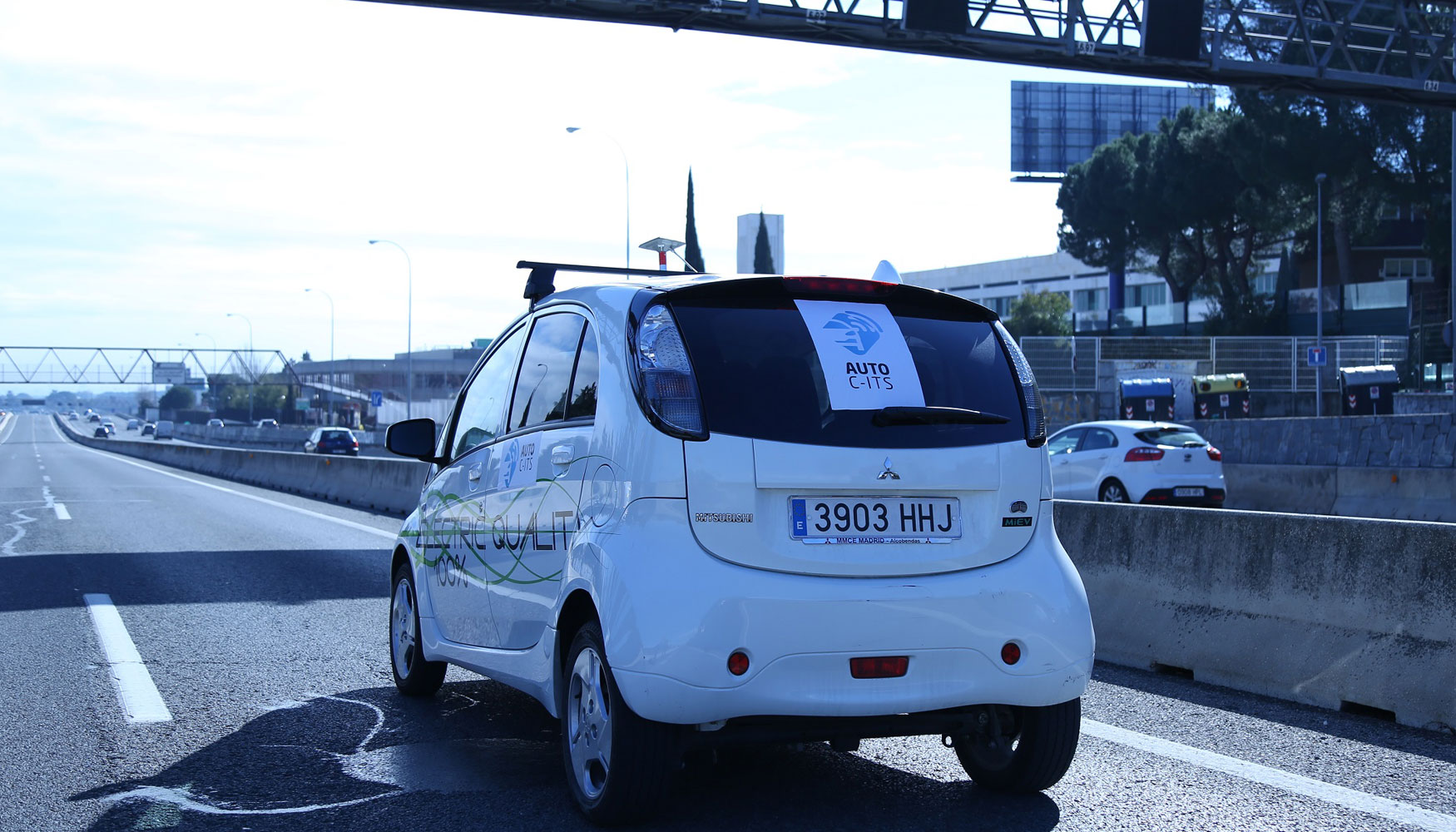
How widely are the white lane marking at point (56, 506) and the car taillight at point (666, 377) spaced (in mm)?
19280

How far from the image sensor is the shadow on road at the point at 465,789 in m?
4.73

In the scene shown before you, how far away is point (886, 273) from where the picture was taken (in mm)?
5379

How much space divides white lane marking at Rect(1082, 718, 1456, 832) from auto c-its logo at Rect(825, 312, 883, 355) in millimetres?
2233

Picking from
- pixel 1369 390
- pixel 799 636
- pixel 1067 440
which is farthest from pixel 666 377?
pixel 1369 390

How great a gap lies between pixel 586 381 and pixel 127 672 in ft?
13.7

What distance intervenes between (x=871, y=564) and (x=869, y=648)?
26 centimetres

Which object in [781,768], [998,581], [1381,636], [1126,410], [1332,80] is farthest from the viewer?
[1126,410]

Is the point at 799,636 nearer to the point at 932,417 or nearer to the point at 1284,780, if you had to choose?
the point at 932,417

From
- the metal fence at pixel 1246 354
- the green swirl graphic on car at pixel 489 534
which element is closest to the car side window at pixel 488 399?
the green swirl graphic on car at pixel 489 534

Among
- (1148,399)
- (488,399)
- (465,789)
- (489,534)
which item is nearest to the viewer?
(465,789)

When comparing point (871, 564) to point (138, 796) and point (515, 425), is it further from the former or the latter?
point (138, 796)

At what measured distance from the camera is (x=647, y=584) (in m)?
4.29

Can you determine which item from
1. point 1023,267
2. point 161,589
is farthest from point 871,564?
point 1023,267

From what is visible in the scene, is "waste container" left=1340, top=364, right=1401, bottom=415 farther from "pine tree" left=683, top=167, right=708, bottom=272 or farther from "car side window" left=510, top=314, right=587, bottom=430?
"car side window" left=510, top=314, right=587, bottom=430
